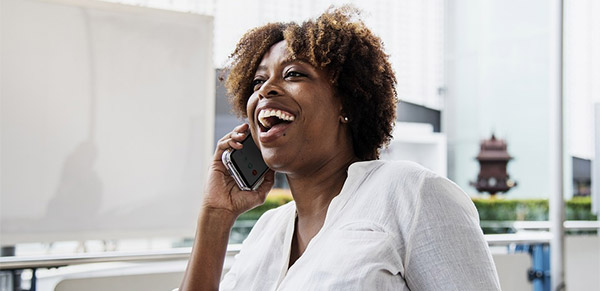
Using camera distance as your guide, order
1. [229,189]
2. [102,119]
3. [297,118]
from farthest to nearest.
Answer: [102,119], [229,189], [297,118]

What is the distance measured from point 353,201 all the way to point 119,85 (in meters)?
1.49

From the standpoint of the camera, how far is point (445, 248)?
994 millimetres

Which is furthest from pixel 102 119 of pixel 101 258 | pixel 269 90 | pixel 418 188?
pixel 418 188

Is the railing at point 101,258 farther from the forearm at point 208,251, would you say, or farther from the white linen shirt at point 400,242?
the white linen shirt at point 400,242

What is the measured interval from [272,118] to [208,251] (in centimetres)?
36

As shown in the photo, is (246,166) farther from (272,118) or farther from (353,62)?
(353,62)

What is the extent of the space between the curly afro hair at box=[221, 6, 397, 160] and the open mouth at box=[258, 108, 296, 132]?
0.36 ft

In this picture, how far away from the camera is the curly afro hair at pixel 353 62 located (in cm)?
123

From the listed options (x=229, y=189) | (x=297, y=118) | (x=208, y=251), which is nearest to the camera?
(x=297, y=118)

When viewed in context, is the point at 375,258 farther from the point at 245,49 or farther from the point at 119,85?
the point at 119,85

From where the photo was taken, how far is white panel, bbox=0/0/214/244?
2.24 meters

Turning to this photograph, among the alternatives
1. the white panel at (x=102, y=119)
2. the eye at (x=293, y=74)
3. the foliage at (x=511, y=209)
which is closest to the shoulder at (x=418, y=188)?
the eye at (x=293, y=74)

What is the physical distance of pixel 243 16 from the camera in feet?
10.7

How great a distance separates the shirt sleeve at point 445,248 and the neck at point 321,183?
0.25m
